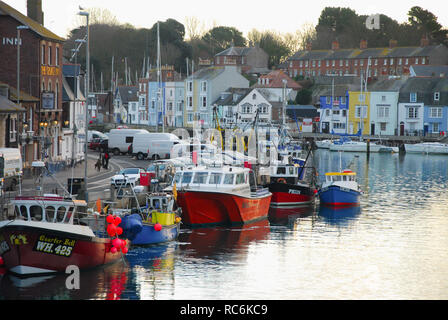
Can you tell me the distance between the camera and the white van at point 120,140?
3223 inches

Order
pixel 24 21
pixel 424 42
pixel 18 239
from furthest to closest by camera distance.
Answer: pixel 424 42
pixel 24 21
pixel 18 239

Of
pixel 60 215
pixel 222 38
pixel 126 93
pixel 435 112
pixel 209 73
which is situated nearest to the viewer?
pixel 60 215

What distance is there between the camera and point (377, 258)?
3641 centimetres

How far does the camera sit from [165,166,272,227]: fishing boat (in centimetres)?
4138

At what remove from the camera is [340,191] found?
53.7 metres

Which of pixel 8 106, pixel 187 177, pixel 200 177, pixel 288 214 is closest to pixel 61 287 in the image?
pixel 187 177

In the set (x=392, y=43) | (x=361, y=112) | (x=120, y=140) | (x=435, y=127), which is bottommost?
(x=120, y=140)

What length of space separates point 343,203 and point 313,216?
178 inches

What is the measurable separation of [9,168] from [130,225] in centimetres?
1265

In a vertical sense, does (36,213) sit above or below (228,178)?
below

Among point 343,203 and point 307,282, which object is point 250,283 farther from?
point 343,203

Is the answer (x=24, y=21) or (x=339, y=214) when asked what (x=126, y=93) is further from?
(x=339, y=214)

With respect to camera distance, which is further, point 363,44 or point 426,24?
point 363,44

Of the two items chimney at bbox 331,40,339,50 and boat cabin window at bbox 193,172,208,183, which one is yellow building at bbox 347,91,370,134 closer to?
chimney at bbox 331,40,339,50
